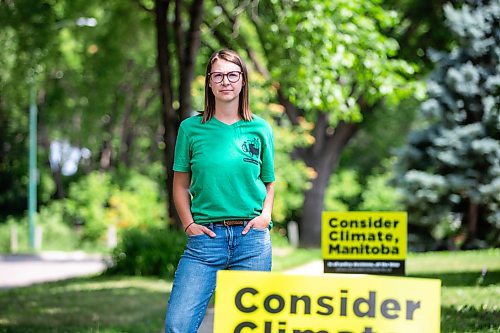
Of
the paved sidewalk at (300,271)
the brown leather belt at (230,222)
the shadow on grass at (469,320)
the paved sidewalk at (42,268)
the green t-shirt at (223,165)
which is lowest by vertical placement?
the paved sidewalk at (42,268)

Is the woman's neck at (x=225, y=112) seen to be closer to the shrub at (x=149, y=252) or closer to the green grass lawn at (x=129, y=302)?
the green grass lawn at (x=129, y=302)

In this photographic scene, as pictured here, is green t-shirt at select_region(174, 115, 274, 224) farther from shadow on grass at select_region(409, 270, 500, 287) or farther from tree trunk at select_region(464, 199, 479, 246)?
tree trunk at select_region(464, 199, 479, 246)

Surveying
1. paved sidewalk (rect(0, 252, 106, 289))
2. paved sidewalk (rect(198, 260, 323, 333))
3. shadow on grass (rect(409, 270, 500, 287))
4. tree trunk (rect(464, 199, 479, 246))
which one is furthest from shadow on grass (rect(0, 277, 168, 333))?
tree trunk (rect(464, 199, 479, 246))

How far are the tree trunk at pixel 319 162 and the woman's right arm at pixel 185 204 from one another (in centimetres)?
2305

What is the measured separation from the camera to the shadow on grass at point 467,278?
13.0 m

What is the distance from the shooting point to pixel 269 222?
490 centimetres

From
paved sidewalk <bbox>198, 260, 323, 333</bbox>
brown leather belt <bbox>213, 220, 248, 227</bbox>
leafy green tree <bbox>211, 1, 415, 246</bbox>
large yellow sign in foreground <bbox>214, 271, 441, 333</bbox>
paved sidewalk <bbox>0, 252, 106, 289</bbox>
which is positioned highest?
leafy green tree <bbox>211, 1, 415, 246</bbox>

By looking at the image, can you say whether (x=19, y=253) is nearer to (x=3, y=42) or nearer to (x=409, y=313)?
(x=3, y=42)

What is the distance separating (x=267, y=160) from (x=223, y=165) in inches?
11.4

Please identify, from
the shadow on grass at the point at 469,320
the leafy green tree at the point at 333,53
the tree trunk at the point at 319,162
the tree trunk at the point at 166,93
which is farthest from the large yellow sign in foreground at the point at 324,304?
the tree trunk at the point at 319,162

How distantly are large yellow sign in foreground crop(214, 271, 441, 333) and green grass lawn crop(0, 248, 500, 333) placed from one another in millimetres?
3718

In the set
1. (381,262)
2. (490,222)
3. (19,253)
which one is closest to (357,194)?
(19,253)

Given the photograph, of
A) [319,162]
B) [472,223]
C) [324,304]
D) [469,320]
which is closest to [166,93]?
[472,223]

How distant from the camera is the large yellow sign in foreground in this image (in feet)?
13.5
